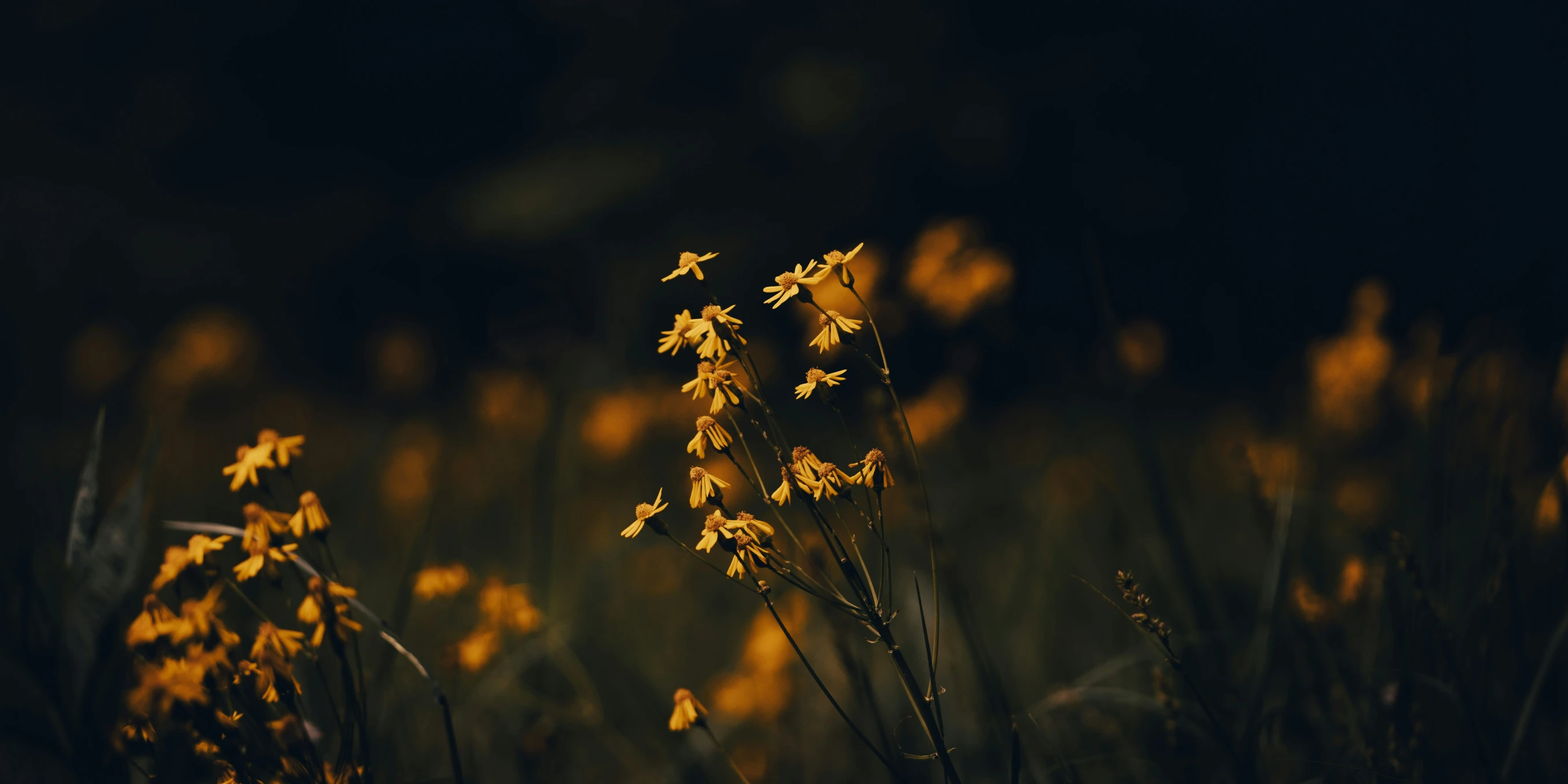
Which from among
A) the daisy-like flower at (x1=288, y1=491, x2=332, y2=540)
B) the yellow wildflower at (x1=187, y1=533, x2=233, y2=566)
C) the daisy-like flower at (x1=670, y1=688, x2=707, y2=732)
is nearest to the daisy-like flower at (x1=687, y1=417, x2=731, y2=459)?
the daisy-like flower at (x1=670, y1=688, x2=707, y2=732)

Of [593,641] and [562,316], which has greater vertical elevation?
[562,316]

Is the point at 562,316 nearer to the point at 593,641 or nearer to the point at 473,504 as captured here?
the point at 473,504

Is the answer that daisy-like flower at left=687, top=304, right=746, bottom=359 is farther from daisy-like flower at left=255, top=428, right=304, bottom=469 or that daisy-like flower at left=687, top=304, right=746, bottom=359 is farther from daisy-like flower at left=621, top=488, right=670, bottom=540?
daisy-like flower at left=255, top=428, right=304, bottom=469

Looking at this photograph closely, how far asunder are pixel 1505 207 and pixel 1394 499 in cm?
360

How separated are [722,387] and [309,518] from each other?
522 millimetres

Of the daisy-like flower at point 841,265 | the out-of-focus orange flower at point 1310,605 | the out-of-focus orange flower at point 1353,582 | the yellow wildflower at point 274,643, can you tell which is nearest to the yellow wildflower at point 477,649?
the yellow wildflower at point 274,643

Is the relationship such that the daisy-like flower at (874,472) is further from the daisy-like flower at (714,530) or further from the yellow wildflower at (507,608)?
the yellow wildflower at (507,608)

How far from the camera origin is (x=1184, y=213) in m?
4.64

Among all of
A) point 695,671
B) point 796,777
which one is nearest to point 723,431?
point 796,777

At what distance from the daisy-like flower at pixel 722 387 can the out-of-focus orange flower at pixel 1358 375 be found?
89.2 inches

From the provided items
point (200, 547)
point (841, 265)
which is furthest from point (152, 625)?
point (841, 265)

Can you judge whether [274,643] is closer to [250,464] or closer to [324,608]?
[324,608]

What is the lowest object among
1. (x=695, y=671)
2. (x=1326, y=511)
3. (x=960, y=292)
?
(x=695, y=671)

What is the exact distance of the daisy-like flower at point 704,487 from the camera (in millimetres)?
871
